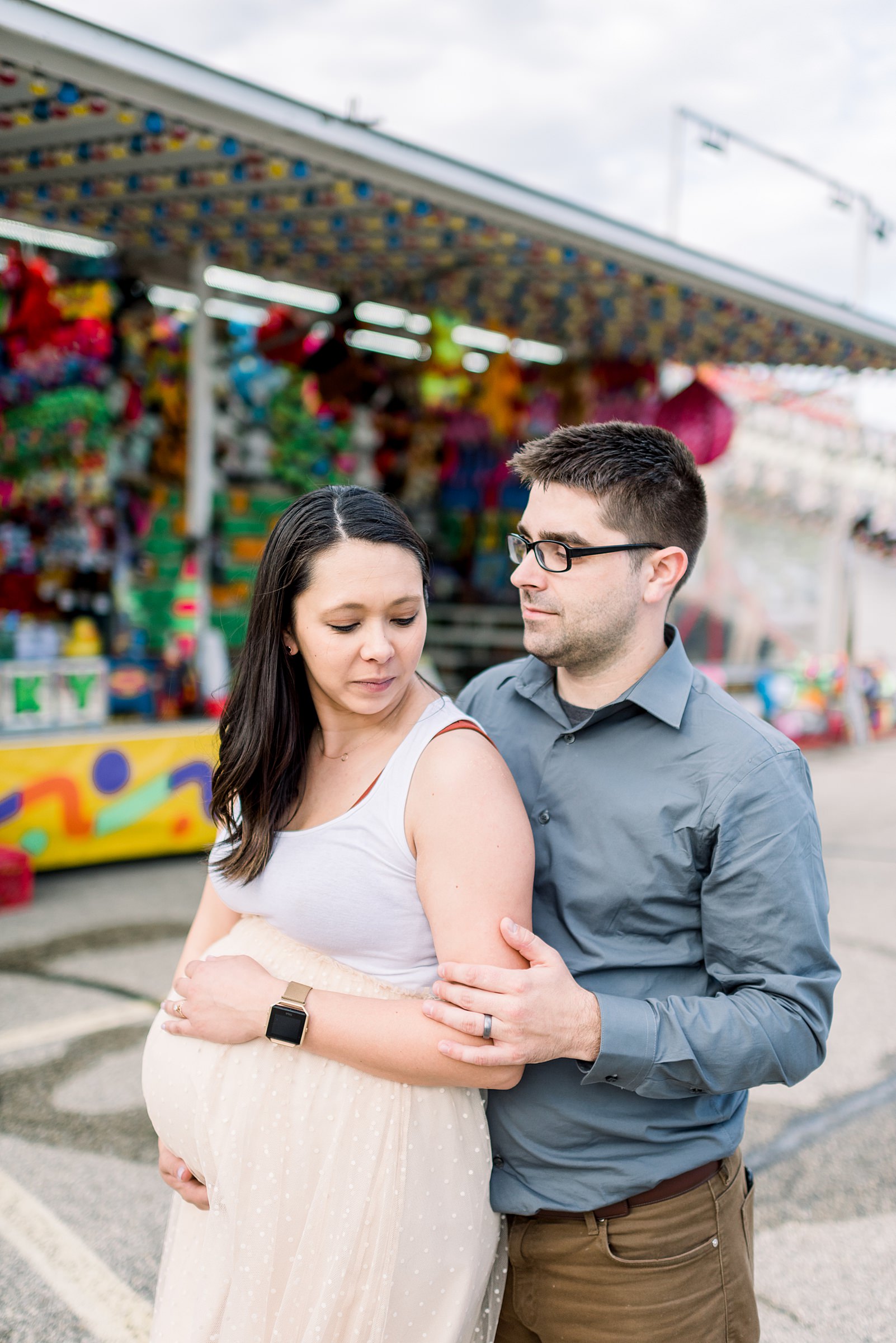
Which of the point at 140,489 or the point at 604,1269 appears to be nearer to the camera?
the point at 604,1269

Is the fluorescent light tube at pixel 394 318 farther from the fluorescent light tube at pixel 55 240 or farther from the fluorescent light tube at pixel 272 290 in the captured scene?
the fluorescent light tube at pixel 55 240

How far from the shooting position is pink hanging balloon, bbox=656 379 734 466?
655cm

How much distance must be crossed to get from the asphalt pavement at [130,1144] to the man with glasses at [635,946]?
949 mm

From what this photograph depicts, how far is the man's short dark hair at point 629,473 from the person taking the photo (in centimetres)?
141

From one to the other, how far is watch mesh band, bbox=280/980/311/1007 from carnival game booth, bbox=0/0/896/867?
2520 mm

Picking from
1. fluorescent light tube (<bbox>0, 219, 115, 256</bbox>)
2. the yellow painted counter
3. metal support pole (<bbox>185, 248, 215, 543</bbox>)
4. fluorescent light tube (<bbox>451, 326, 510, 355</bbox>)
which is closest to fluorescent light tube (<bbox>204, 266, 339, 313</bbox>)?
metal support pole (<bbox>185, 248, 215, 543</bbox>)

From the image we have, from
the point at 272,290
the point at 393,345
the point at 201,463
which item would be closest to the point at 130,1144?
the point at 201,463

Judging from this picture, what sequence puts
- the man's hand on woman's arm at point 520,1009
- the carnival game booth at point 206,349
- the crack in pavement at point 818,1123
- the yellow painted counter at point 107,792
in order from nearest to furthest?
the man's hand on woman's arm at point 520,1009, the crack in pavement at point 818,1123, the carnival game booth at point 206,349, the yellow painted counter at point 107,792

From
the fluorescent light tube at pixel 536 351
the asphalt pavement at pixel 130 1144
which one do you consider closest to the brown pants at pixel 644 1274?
the asphalt pavement at pixel 130 1144

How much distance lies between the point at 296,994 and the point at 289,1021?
0.03 meters

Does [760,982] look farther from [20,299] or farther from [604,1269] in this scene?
[20,299]

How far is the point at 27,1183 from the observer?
245cm

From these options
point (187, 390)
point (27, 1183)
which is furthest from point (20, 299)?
point (27, 1183)

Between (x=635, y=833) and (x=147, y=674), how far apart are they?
4310 mm
